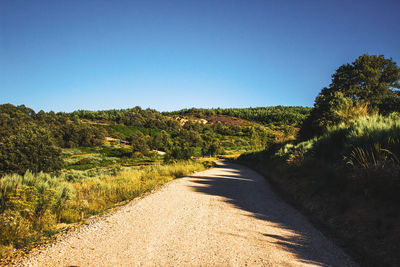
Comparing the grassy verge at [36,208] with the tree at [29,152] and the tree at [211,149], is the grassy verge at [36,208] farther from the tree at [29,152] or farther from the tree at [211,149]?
the tree at [211,149]

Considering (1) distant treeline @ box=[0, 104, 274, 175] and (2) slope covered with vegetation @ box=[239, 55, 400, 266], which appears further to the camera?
(1) distant treeline @ box=[0, 104, 274, 175]

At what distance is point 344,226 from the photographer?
4.33 meters

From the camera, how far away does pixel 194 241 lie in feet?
12.6

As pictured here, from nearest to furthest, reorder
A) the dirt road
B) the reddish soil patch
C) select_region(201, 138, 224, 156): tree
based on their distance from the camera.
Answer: the dirt road, select_region(201, 138, 224, 156): tree, the reddish soil patch

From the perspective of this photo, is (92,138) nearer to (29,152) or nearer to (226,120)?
(29,152)

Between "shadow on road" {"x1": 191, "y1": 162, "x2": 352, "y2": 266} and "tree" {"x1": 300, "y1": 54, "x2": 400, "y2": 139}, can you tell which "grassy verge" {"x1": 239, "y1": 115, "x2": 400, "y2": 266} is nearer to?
"shadow on road" {"x1": 191, "y1": 162, "x2": 352, "y2": 266}

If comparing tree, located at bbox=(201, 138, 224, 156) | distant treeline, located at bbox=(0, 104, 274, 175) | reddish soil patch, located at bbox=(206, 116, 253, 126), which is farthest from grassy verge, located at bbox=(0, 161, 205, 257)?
reddish soil patch, located at bbox=(206, 116, 253, 126)

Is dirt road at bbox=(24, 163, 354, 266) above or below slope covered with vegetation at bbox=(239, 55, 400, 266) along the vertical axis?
below

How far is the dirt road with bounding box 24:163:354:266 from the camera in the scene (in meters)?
3.16

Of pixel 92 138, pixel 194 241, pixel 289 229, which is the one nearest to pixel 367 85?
pixel 289 229

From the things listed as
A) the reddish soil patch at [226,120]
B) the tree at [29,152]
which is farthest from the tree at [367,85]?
the reddish soil patch at [226,120]

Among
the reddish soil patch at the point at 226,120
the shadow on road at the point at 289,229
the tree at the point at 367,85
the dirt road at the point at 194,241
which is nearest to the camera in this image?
the dirt road at the point at 194,241

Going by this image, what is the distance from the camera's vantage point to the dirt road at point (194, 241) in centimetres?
316

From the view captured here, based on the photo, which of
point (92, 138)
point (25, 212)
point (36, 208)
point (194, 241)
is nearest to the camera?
point (194, 241)
